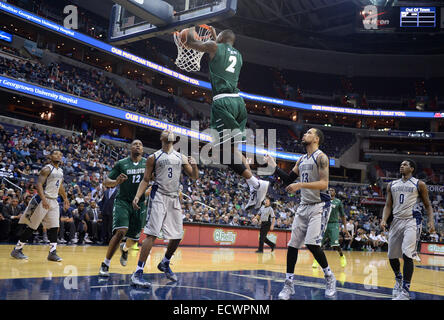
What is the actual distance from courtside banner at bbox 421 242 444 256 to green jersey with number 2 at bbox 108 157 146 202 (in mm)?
24704

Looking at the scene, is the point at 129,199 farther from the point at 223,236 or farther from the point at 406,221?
the point at 223,236

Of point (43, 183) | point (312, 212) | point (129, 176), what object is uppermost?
point (129, 176)

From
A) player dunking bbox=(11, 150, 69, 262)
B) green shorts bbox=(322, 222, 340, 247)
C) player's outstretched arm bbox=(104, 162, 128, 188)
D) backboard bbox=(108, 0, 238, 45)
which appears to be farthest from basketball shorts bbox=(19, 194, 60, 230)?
green shorts bbox=(322, 222, 340, 247)

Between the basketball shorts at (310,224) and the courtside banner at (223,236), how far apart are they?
10796 millimetres

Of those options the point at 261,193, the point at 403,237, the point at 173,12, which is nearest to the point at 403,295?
the point at 403,237

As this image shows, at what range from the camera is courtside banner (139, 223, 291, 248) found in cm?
1678

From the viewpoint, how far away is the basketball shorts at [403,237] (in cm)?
611

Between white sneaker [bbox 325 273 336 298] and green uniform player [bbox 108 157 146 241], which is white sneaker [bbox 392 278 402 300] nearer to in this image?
white sneaker [bbox 325 273 336 298]

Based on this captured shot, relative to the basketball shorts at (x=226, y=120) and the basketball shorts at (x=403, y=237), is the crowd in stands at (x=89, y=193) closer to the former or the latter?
the basketball shorts at (x=403, y=237)

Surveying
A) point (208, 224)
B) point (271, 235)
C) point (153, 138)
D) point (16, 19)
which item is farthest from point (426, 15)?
point (16, 19)

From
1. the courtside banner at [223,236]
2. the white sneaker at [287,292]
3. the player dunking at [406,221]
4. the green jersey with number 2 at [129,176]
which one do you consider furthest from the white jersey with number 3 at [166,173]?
the courtside banner at [223,236]

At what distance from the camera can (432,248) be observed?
25.8 m

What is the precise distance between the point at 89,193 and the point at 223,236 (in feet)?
21.0

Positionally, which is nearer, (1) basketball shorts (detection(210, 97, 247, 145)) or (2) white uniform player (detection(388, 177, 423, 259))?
(1) basketball shorts (detection(210, 97, 247, 145))
